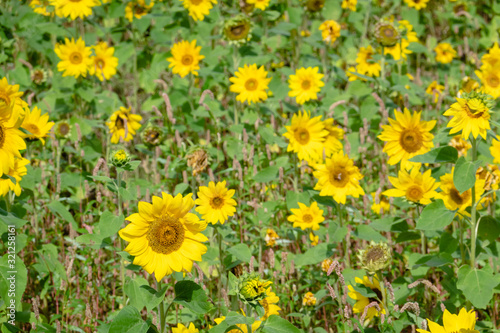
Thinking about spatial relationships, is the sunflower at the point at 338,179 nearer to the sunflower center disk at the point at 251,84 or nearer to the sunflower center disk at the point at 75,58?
the sunflower center disk at the point at 251,84

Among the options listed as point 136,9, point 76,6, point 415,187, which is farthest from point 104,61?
point 415,187

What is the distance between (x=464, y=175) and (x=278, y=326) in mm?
1002

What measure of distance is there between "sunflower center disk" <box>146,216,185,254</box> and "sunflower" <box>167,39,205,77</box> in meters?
2.69

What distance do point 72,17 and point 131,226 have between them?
3211 mm

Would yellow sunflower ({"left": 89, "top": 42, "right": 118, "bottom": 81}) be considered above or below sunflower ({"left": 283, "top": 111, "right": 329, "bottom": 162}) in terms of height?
below

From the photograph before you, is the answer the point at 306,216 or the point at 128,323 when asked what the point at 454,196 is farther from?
the point at 128,323

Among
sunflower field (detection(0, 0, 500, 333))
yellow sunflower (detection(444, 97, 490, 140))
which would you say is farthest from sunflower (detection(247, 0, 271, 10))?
yellow sunflower (detection(444, 97, 490, 140))

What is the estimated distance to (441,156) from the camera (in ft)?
8.57

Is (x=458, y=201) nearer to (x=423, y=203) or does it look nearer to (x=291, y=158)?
(x=423, y=203)

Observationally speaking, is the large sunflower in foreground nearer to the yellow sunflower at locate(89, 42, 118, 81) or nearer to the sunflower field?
the sunflower field

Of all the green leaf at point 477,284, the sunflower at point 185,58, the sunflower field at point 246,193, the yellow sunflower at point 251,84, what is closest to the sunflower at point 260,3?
the sunflower field at point 246,193

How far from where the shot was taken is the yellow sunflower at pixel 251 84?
169 inches

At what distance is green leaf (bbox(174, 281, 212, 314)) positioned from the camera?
216 cm

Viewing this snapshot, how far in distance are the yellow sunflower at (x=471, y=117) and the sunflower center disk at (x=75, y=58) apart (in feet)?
10.6
